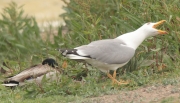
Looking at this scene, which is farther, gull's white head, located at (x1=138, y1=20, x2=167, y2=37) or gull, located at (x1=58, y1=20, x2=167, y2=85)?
gull's white head, located at (x1=138, y1=20, x2=167, y2=37)

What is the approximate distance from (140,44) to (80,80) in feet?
3.05

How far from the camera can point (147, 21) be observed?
26.9 ft

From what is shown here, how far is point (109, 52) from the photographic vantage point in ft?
24.0

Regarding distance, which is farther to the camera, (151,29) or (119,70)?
(119,70)

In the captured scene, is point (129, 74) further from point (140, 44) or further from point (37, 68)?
point (37, 68)

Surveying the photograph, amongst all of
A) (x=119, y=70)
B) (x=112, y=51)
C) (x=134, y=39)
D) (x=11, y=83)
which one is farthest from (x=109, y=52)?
(x=11, y=83)

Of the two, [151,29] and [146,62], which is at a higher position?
[151,29]

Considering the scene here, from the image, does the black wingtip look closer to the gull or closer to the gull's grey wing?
the gull

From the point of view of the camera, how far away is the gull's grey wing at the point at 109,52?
7227 millimetres

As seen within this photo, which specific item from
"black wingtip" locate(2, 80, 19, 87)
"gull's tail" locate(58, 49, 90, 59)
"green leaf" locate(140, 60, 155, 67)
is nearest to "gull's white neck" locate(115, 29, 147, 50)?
"green leaf" locate(140, 60, 155, 67)

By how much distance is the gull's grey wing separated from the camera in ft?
23.7

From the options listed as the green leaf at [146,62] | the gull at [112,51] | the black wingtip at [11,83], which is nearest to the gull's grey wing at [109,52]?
the gull at [112,51]

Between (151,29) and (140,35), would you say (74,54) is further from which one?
(151,29)

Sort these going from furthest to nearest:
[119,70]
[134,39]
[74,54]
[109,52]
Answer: [119,70] < [134,39] < [109,52] < [74,54]
